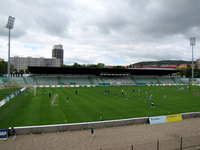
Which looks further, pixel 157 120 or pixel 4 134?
pixel 157 120

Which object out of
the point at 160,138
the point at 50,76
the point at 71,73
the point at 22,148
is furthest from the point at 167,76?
the point at 22,148

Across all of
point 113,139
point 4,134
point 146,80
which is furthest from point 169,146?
point 146,80

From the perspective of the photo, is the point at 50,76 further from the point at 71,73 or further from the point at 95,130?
the point at 95,130

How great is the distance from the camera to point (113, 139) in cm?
1391

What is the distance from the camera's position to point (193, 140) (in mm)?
12258

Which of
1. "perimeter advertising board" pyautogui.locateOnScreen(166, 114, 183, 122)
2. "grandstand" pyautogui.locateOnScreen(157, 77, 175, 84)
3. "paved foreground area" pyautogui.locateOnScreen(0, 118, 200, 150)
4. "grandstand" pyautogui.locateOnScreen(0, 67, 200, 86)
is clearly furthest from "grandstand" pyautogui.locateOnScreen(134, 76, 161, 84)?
"paved foreground area" pyautogui.locateOnScreen(0, 118, 200, 150)

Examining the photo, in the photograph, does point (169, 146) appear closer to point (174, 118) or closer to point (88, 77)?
point (174, 118)

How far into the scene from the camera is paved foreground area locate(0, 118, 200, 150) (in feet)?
40.2

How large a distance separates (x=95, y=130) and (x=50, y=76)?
65.8 metres

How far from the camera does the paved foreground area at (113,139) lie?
12242 millimetres

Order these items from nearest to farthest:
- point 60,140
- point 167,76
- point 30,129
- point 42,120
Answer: point 60,140 → point 30,129 → point 42,120 → point 167,76

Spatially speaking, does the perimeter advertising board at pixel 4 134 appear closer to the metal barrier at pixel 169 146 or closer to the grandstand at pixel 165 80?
the metal barrier at pixel 169 146

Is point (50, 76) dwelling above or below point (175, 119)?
above

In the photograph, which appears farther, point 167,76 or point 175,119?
point 167,76
